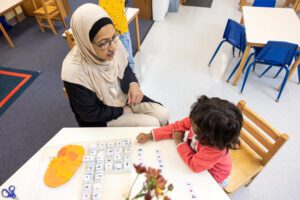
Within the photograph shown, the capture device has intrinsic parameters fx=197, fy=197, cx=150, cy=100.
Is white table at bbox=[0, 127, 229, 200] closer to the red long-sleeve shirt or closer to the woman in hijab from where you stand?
the red long-sleeve shirt

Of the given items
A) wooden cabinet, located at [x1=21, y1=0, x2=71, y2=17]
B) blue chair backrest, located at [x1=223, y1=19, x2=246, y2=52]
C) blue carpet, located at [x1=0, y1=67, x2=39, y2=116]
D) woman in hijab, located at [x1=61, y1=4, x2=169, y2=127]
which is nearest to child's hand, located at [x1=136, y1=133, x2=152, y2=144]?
woman in hijab, located at [x1=61, y1=4, x2=169, y2=127]

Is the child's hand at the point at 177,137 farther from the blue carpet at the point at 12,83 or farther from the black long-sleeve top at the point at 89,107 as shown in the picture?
the blue carpet at the point at 12,83

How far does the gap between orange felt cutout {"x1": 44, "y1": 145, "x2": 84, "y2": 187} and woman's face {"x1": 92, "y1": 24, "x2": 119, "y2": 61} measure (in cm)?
50

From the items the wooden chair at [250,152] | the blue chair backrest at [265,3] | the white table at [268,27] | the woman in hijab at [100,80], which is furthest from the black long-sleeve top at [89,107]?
the blue chair backrest at [265,3]

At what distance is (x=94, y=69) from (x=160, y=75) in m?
1.41

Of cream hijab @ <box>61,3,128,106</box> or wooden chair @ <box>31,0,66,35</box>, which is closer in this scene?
cream hijab @ <box>61,3,128,106</box>

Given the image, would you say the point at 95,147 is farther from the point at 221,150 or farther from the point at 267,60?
the point at 267,60

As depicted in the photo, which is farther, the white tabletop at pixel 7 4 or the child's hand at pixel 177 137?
the white tabletop at pixel 7 4

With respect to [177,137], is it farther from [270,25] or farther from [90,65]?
[270,25]

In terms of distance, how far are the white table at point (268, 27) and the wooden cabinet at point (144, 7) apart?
1603mm

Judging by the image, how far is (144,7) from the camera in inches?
131

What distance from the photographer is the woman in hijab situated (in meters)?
0.99

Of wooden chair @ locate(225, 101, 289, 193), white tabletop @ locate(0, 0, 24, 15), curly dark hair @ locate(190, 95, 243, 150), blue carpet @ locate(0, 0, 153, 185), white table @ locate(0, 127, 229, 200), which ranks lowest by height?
blue carpet @ locate(0, 0, 153, 185)

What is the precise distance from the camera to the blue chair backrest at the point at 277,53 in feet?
5.65
